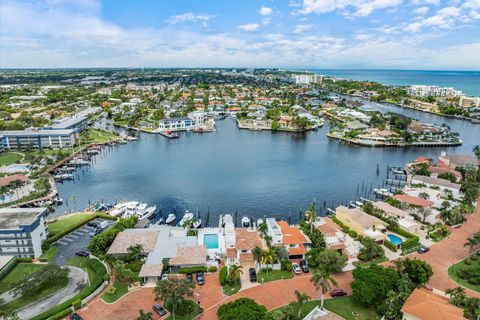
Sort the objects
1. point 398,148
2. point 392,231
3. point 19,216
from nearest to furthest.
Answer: point 19,216
point 392,231
point 398,148

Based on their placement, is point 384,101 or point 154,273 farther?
point 384,101

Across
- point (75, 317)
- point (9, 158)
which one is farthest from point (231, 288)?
point (9, 158)

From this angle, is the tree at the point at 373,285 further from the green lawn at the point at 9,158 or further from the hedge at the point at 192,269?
the green lawn at the point at 9,158

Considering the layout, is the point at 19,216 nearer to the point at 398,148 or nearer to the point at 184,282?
A: the point at 184,282

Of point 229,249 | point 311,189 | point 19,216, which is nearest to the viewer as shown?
point 229,249

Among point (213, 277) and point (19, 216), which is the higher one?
point (19, 216)

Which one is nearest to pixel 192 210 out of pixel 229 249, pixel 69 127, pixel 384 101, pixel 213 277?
pixel 229 249

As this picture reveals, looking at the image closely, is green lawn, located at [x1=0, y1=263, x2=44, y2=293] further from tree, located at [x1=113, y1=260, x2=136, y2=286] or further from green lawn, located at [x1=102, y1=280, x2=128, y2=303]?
tree, located at [x1=113, y1=260, x2=136, y2=286]

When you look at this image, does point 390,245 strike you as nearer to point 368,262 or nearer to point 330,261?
point 368,262
